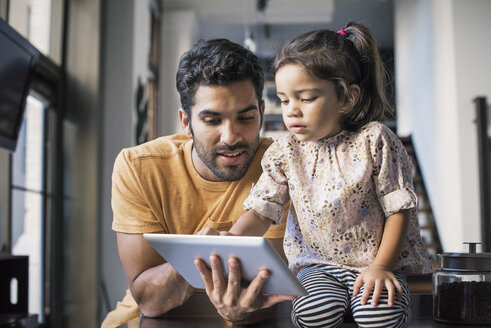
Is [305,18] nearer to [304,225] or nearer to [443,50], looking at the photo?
[443,50]

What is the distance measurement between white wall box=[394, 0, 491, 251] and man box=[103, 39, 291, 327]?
3.93 m

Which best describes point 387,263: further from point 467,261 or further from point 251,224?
point 251,224

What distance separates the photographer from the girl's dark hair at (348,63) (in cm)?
125

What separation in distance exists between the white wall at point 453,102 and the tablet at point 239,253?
4400 millimetres

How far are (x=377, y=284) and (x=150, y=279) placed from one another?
646 mm

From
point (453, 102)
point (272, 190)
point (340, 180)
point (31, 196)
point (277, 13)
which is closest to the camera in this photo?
point (340, 180)

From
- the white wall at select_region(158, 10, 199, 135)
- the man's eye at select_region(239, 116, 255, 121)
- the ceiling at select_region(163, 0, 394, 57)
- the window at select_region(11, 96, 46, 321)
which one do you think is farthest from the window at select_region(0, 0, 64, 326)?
the ceiling at select_region(163, 0, 394, 57)

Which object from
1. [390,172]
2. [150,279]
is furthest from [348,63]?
[150,279]

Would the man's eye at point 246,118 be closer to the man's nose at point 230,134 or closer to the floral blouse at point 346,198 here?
the man's nose at point 230,134

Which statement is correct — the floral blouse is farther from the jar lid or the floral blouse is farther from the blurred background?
the blurred background

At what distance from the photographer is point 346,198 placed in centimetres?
123

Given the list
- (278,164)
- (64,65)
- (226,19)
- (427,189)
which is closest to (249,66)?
(278,164)

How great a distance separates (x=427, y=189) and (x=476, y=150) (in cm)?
179

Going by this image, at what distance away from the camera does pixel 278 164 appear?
1370mm
